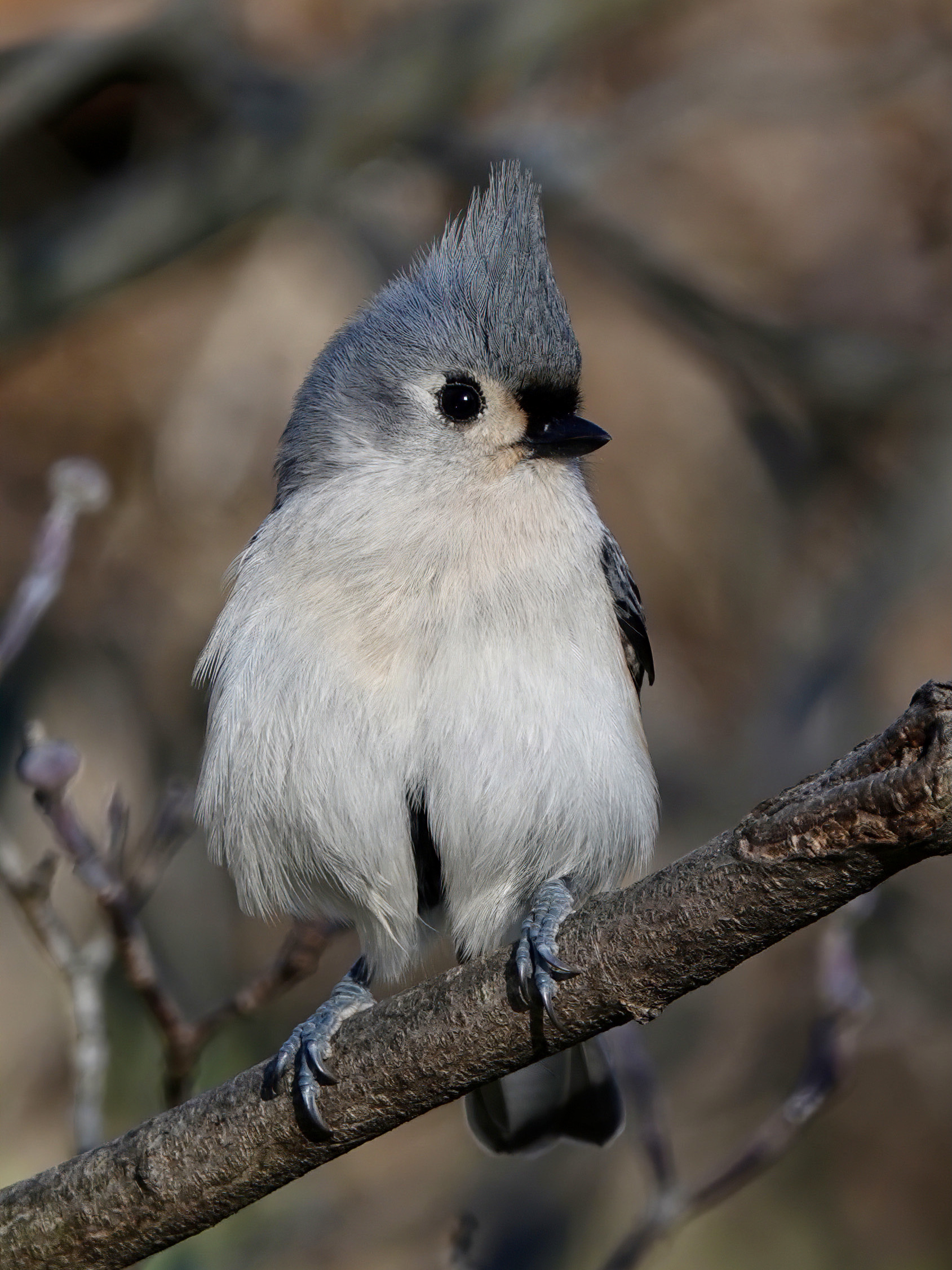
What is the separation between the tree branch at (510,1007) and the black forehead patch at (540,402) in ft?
3.71

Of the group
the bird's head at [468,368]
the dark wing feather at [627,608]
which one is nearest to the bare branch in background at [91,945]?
the bird's head at [468,368]

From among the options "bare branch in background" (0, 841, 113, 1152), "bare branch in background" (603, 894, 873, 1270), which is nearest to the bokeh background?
"bare branch in background" (603, 894, 873, 1270)

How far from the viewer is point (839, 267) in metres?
6.20

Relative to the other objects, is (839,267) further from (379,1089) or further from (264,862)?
(379,1089)

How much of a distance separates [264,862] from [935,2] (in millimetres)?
5098

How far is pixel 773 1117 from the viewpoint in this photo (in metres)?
2.79

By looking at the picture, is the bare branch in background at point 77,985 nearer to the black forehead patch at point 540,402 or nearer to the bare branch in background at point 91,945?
the bare branch in background at point 91,945

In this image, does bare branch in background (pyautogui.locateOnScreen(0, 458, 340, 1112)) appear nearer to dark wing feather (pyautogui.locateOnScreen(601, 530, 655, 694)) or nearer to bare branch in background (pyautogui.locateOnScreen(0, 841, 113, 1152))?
bare branch in background (pyautogui.locateOnScreen(0, 841, 113, 1152))

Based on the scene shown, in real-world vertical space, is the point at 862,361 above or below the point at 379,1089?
Answer: above

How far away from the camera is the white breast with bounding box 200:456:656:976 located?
8.43 feet

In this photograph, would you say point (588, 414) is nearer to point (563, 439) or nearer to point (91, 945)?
point (563, 439)

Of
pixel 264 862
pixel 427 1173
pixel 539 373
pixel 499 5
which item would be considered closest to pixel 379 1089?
pixel 264 862

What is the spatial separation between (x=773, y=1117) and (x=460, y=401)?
1.59 meters

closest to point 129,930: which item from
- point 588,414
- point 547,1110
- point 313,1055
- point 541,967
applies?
point 313,1055
